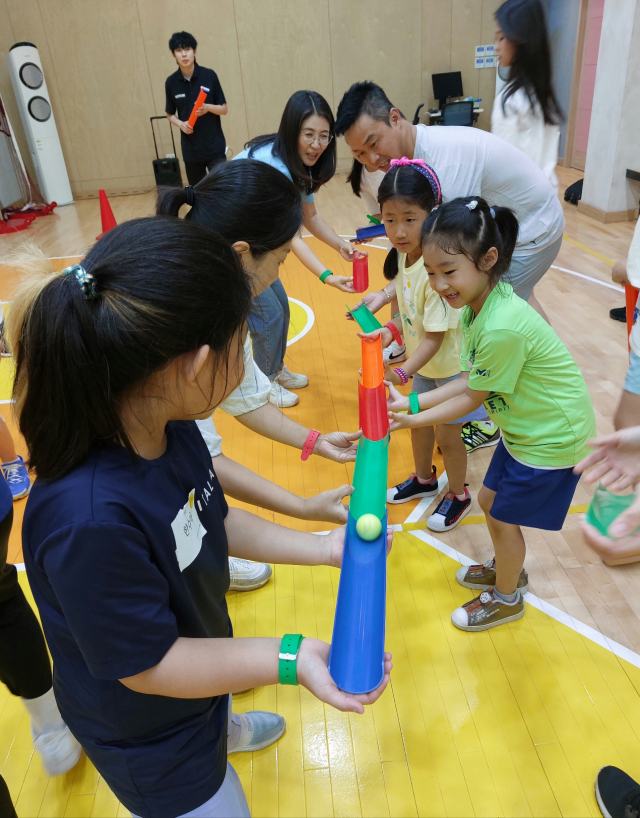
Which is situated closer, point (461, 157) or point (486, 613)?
point (486, 613)

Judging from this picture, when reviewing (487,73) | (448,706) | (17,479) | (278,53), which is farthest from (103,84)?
(448,706)

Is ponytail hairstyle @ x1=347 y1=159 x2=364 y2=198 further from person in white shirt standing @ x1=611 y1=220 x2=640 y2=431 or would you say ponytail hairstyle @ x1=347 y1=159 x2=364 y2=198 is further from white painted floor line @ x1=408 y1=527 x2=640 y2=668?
white painted floor line @ x1=408 y1=527 x2=640 y2=668

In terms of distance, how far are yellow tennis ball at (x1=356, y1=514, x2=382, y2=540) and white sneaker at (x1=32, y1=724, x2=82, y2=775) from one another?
113 cm

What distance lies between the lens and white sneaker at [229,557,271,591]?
205 cm

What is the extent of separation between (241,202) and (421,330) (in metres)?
0.95

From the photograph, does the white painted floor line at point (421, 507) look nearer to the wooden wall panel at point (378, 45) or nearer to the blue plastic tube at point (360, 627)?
the blue plastic tube at point (360, 627)

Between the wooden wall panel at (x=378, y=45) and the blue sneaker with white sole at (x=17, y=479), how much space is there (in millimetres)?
7628

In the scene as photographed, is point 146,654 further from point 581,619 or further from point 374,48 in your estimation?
point 374,48

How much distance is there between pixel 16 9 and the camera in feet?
24.9

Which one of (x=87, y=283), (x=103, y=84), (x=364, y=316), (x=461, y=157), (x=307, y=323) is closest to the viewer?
(x=87, y=283)

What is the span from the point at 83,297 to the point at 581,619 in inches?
68.3

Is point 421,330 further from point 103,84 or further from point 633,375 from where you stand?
point 103,84

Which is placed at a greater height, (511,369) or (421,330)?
(511,369)

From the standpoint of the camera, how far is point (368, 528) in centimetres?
90
